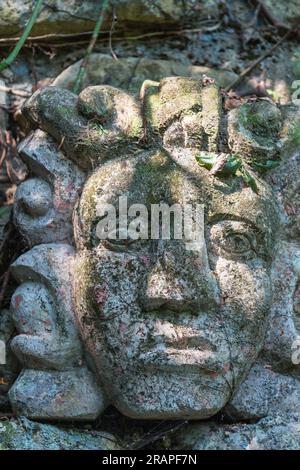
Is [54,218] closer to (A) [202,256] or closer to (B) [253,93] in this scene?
(A) [202,256]

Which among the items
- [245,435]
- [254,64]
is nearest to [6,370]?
[245,435]

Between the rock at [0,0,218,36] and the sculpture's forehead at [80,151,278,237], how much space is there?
1.03 m

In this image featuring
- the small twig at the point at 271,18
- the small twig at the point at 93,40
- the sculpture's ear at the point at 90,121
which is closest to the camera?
the sculpture's ear at the point at 90,121

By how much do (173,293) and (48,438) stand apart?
1.68 ft

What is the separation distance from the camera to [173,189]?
84.0 inches

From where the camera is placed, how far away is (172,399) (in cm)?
199

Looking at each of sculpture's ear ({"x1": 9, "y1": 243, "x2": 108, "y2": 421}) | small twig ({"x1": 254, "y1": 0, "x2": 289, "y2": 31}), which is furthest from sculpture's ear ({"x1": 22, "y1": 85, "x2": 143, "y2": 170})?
small twig ({"x1": 254, "y1": 0, "x2": 289, "y2": 31})

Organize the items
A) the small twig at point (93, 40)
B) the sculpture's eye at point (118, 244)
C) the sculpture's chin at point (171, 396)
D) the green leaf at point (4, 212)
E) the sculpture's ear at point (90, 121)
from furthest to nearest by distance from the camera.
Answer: the small twig at point (93, 40) < the green leaf at point (4, 212) < the sculpture's ear at point (90, 121) < the sculpture's eye at point (118, 244) < the sculpture's chin at point (171, 396)

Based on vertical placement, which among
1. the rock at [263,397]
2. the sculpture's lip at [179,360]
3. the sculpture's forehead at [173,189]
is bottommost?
the rock at [263,397]

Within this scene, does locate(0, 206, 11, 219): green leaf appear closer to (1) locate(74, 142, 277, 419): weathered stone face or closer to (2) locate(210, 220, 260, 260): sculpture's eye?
(1) locate(74, 142, 277, 419): weathered stone face

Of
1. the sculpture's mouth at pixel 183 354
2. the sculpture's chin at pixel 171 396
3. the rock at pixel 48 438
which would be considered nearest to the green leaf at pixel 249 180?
the sculpture's mouth at pixel 183 354

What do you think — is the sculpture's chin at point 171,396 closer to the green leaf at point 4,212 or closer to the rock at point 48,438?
the rock at point 48,438

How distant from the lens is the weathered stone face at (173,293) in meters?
2.01

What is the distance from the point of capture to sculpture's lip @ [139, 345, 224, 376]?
199 centimetres
